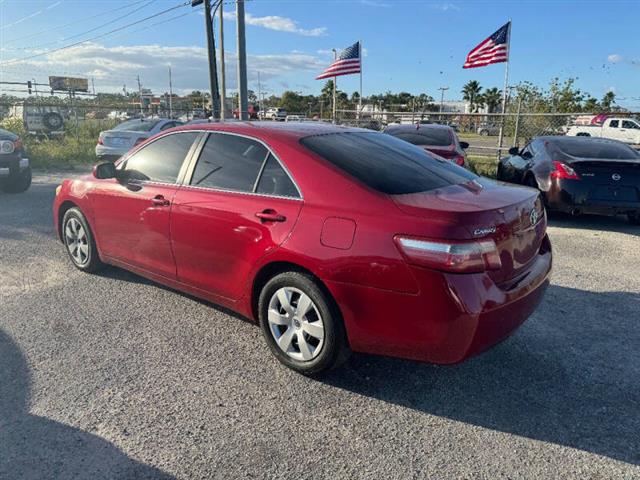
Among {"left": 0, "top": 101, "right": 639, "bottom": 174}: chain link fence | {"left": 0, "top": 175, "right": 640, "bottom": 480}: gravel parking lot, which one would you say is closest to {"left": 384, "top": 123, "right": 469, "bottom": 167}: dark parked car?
{"left": 0, "top": 101, "right": 639, "bottom": 174}: chain link fence

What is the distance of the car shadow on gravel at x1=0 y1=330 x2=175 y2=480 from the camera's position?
7.73 ft

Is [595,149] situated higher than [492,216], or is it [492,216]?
[595,149]

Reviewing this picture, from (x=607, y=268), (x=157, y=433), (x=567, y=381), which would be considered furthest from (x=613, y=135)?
(x=157, y=433)

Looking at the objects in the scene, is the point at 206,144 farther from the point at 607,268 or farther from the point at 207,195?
the point at 607,268

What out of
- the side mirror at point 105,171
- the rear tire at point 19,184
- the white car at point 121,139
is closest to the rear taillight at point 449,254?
the side mirror at point 105,171

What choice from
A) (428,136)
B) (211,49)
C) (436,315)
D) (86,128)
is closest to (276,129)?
(436,315)

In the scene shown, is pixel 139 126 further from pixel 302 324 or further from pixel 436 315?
pixel 436 315

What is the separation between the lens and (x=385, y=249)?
106 inches

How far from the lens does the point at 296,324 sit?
10.4 ft

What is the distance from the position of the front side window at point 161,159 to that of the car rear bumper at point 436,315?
1.88 m

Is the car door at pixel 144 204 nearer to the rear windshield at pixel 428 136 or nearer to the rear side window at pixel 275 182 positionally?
the rear side window at pixel 275 182

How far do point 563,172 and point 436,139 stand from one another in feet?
8.62

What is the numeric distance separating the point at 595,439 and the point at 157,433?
2.31 metres

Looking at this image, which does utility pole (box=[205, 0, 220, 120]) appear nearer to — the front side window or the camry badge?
the front side window
